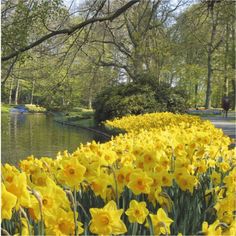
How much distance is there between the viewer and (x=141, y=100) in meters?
18.2

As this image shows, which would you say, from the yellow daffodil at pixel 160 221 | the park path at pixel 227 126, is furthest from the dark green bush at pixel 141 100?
the yellow daffodil at pixel 160 221

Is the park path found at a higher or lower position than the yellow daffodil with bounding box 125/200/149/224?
lower

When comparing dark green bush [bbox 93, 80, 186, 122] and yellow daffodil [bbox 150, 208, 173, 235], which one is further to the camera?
dark green bush [bbox 93, 80, 186, 122]

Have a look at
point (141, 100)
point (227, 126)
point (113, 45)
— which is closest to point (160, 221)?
point (227, 126)

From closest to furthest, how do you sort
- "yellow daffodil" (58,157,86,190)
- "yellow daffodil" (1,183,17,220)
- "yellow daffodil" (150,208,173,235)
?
"yellow daffodil" (1,183,17,220) → "yellow daffodil" (150,208,173,235) → "yellow daffodil" (58,157,86,190)

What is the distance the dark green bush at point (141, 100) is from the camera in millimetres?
18156

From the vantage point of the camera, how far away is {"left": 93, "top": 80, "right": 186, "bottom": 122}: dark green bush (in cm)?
1816

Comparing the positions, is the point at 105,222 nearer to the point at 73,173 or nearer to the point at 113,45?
the point at 73,173

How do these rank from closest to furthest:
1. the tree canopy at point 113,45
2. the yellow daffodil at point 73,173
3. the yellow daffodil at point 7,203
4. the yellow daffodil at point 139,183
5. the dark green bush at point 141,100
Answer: the yellow daffodil at point 7,203, the yellow daffodil at point 73,173, the yellow daffodil at point 139,183, the tree canopy at point 113,45, the dark green bush at point 141,100

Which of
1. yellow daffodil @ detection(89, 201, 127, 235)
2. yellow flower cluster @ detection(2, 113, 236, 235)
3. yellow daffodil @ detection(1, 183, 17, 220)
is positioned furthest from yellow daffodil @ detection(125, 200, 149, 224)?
yellow daffodil @ detection(1, 183, 17, 220)

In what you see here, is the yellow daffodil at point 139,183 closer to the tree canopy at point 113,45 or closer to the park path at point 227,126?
the tree canopy at point 113,45

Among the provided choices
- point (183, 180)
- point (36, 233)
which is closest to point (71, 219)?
point (36, 233)

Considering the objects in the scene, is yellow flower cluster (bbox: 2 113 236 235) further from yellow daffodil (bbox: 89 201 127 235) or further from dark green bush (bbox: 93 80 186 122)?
dark green bush (bbox: 93 80 186 122)

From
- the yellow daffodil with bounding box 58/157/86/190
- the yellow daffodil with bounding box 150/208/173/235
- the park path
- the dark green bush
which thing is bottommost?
the park path
